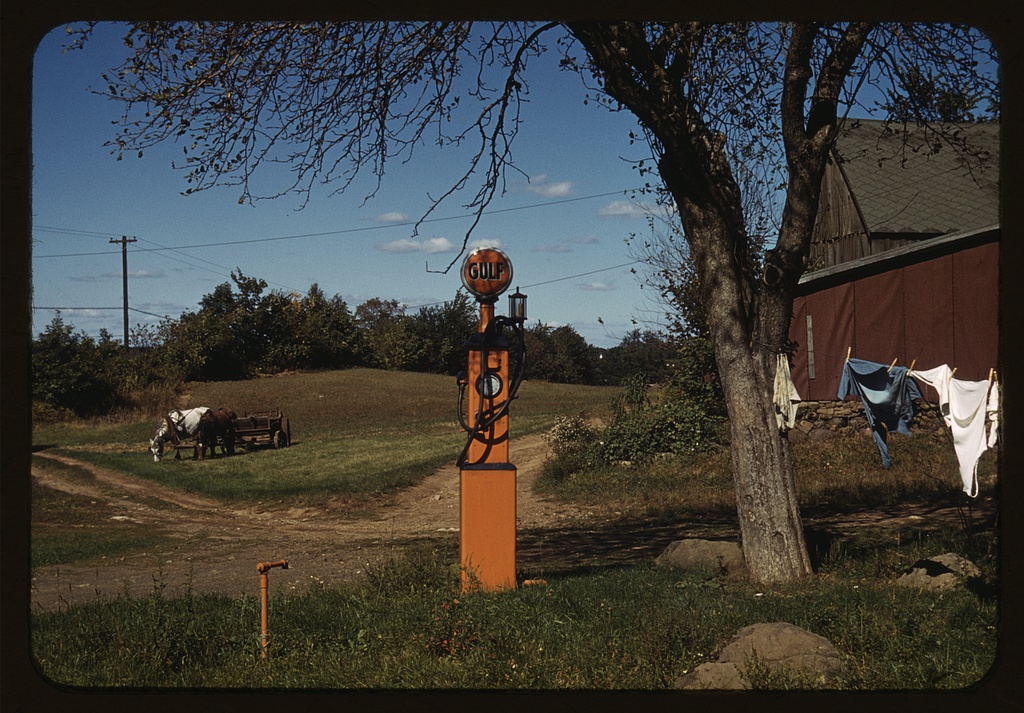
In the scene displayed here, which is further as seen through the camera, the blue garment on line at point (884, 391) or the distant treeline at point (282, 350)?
the distant treeline at point (282, 350)

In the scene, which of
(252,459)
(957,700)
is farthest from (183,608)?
(252,459)

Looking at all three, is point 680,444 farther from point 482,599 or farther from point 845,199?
point 482,599

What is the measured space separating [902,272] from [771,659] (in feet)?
45.0

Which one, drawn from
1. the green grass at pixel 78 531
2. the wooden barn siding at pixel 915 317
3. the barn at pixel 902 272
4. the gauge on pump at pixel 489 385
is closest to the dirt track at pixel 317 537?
the green grass at pixel 78 531

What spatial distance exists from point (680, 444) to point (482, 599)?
12.3 m

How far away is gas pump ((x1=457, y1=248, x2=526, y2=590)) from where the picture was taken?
23.1 ft

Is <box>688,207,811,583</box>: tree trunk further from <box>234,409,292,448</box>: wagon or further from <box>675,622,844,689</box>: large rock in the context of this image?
<box>234,409,292,448</box>: wagon

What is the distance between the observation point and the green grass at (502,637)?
504 cm

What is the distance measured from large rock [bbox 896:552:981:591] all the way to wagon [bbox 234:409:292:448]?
22.9 metres

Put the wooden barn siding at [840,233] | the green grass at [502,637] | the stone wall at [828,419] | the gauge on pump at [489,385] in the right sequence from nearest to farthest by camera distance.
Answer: the green grass at [502,637]
the gauge on pump at [489,385]
the stone wall at [828,419]
the wooden barn siding at [840,233]

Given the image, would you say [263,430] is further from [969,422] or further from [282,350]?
[969,422]

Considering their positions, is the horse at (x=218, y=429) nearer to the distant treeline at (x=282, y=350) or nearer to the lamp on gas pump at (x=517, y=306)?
the distant treeline at (x=282, y=350)

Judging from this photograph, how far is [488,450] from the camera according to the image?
7109 mm

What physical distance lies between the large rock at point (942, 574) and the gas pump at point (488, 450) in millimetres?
3196
